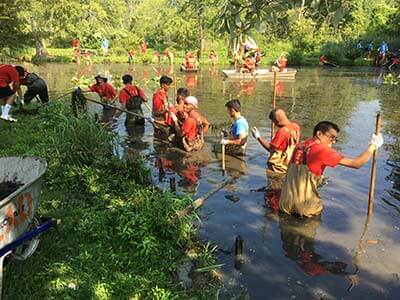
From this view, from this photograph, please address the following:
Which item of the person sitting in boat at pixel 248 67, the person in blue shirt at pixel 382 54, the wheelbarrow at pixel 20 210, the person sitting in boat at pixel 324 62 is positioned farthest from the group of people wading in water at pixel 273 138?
the person in blue shirt at pixel 382 54

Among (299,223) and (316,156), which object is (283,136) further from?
(316,156)

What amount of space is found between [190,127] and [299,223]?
4459mm

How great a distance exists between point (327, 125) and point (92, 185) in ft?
13.5

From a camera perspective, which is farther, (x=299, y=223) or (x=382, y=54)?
(x=382, y=54)

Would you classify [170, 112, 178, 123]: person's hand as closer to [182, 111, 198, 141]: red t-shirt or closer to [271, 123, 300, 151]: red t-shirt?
[182, 111, 198, 141]: red t-shirt

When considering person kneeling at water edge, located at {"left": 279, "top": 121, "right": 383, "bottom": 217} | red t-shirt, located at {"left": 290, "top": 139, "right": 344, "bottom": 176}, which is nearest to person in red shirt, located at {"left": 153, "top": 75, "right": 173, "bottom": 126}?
person kneeling at water edge, located at {"left": 279, "top": 121, "right": 383, "bottom": 217}

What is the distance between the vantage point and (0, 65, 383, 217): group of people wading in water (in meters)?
6.36

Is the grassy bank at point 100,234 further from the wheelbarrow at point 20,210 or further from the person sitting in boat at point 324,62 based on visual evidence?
the person sitting in boat at point 324,62

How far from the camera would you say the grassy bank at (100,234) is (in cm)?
484

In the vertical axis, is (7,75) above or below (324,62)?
below

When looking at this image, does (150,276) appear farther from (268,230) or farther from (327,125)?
(327,125)

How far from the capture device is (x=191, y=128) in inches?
424

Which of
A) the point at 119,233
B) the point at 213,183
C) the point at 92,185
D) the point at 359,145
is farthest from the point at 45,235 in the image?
the point at 359,145

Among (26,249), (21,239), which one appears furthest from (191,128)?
(21,239)
